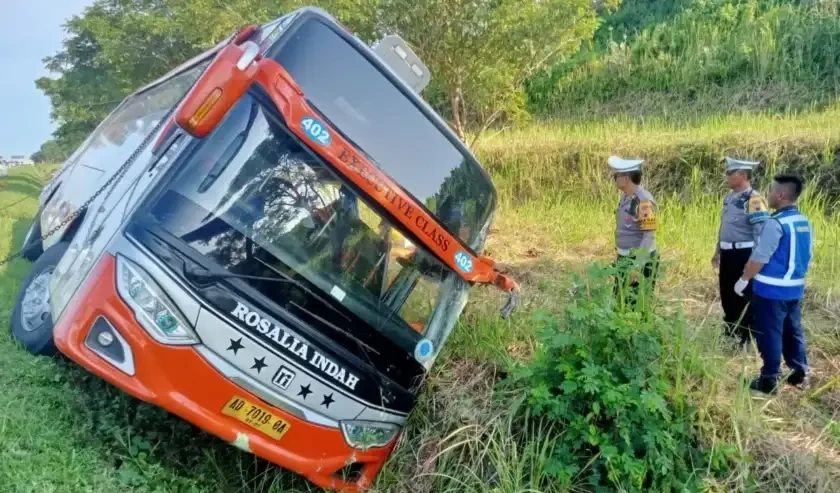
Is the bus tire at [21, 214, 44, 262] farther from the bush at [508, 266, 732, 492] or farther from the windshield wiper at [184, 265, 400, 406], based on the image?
the bush at [508, 266, 732, 492]

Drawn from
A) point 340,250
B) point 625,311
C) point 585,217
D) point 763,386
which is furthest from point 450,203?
point 585,217

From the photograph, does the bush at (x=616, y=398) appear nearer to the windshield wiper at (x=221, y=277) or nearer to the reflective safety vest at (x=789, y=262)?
the reflective safety vest at (x=789, y=262)

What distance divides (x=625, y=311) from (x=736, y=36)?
11.4m

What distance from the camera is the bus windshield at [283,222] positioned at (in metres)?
3.06

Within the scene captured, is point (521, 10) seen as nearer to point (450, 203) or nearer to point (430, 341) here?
point (450, 203)

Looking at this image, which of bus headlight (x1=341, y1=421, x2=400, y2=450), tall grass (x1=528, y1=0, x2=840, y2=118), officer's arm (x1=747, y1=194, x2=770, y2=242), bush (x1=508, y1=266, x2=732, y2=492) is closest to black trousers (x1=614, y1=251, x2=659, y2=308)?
bush (x1=508, y1=266, x2=732, y2=492)

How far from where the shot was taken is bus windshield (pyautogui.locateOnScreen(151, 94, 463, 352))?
3.06 meters

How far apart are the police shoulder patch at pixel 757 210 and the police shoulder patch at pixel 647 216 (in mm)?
584

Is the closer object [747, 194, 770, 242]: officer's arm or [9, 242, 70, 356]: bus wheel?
A: [9, 242, 70, 356]: bus wheel

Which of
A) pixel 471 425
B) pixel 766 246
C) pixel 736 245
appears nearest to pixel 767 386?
pixel 766 246

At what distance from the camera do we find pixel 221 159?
3143 mm

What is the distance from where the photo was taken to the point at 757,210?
3979mm

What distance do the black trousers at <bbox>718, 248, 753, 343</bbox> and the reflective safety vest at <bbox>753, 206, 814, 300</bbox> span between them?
0.63 metres

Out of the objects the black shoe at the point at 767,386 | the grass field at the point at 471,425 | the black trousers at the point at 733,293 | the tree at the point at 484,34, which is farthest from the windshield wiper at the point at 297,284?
the tree at the point at 484,34
